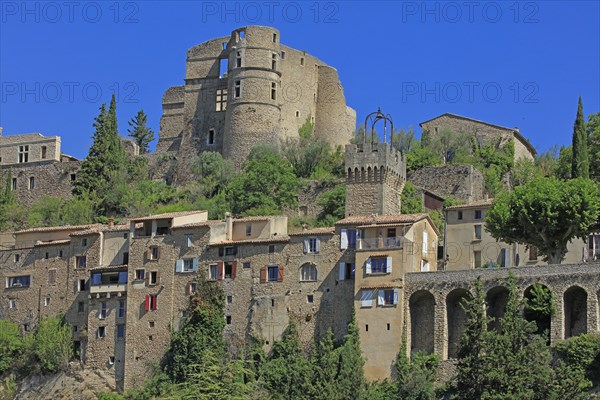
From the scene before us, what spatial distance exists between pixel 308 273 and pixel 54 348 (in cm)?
1491

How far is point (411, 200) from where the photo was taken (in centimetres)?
9144

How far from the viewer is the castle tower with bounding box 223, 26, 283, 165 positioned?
345ft

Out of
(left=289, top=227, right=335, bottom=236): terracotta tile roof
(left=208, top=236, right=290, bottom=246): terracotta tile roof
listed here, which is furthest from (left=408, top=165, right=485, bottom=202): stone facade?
(left=208, top=236, right=290, bottom=246): terracotta tile roof

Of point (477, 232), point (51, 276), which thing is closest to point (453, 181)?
point (477, 232)

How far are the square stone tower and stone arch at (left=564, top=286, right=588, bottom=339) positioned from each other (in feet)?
45.4

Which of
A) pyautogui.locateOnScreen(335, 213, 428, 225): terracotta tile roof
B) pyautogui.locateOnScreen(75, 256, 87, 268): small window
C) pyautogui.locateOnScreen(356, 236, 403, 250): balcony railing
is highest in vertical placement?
pyautogui.locateOnScreen(335, 213, 428, 225): terracotta tile roof

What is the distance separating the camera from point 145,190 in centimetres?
10325

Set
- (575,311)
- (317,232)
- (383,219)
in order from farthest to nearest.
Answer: (317,232) < (383,219) < (575,311)

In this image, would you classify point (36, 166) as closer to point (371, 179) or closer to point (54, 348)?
point (54, 348)

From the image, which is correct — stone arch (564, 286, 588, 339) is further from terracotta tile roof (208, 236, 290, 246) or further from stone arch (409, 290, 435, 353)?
terracotta tile roof (208, 236, 290, 246)

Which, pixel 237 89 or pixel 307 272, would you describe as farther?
pixel 237 89

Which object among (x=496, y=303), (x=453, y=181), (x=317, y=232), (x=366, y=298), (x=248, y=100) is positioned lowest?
(x=496, y=303)

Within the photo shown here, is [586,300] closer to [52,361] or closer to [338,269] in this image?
[338,269]

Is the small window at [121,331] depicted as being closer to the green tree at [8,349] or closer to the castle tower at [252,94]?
the green tree at [8,349]
